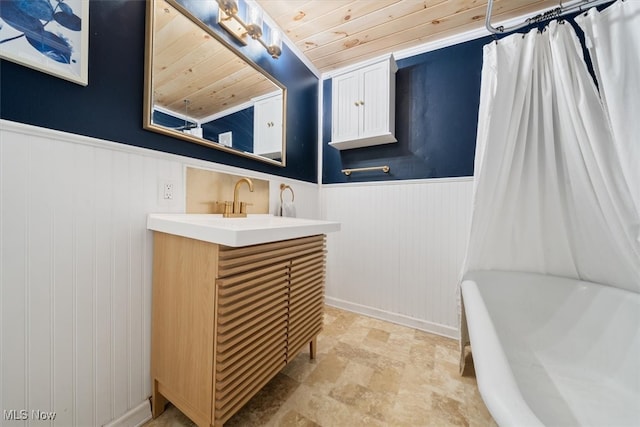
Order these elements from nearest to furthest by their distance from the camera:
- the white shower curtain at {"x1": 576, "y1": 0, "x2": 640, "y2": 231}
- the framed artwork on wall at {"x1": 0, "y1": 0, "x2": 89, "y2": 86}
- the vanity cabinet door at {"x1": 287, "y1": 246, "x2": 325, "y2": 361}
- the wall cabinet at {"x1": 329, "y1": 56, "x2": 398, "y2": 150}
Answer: the framed artwork on wall at {"x1": 0, "y1": 0, "x2": 89, "y2": 86} < the white shower curtain at {"x1": 576, "y1": 0, "x2": 640, "y2": 231} < the vanity cabinet door at {"x1": 287, "y1": 246, "x2": 325, "y2": 361} < the wall cabinet at {"x1": 329, "y1": 56, "x2": 398, "y2": 150}

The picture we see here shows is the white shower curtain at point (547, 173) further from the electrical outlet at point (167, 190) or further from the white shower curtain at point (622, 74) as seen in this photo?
the electrical outlet at point (167, 190)

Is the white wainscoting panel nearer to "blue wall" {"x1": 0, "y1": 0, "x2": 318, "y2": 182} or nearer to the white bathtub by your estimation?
"blue wall" {"x1": 0, "y1": 0, "x2": 318, "y2": 182}

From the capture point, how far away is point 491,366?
0.55 metres

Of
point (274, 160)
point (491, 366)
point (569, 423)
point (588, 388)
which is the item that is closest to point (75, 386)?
point (491, 366)

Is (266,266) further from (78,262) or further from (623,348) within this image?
(623,348)

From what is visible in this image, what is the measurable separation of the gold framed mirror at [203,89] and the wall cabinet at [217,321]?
0.62 metres

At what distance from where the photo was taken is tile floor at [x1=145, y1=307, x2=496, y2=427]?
105cm

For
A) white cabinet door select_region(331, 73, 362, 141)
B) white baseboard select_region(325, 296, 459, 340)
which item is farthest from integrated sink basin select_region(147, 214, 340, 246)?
white baseboard select_region(325, 296, 459, 340)

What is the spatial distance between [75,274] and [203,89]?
3.44ft

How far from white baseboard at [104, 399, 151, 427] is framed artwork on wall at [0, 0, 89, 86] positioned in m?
1.33

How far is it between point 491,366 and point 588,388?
93 cm

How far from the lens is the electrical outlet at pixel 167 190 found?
1.08 metres

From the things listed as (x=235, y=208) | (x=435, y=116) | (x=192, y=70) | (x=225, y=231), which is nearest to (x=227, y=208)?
(x=235, y=208)

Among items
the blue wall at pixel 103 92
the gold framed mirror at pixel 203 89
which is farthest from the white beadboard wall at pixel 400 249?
the blue wall at pixel 103 92
